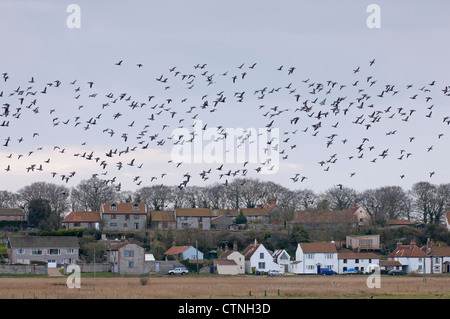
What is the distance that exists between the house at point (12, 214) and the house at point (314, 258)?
59.6 metres

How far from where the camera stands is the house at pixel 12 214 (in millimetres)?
143125

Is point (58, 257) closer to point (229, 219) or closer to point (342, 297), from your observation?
point (229, 219)

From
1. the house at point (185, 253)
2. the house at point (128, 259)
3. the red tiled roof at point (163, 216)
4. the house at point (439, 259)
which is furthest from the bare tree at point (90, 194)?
the house at point (439, 259)

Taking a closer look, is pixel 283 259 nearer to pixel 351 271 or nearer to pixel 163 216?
pixel 351 271

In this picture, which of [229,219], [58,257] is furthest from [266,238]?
[58,257]

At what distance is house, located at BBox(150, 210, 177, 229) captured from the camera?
12669cm

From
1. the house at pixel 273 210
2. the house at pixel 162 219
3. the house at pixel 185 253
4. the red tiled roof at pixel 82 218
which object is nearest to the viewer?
the house at pixel 185 253

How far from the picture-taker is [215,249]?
368ft

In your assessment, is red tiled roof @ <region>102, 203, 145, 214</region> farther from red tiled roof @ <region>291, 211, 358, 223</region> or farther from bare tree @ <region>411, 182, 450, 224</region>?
bare tree @ <region>411, 182, 450, 224</region>

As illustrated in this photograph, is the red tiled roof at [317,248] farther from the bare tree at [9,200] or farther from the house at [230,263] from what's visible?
the bare tree at [9,200]

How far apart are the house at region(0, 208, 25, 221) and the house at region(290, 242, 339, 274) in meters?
59.6
